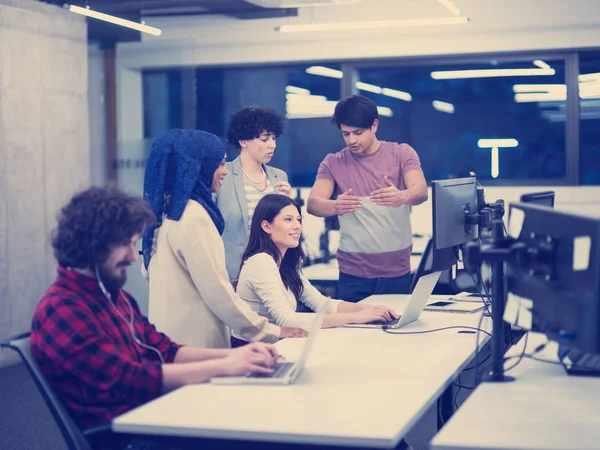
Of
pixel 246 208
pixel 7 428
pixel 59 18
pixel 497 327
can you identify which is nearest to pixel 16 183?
pixel 59 18

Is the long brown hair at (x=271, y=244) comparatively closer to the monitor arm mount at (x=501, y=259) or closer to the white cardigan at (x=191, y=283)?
the white cardigan at (x=191, y=283)

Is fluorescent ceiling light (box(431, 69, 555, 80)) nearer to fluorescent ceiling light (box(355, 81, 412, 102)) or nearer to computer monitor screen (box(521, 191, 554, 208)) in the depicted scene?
fluorescent ceiling light (box(355, 81, 412, 102))

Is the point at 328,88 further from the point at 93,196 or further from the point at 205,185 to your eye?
the point at 93,196

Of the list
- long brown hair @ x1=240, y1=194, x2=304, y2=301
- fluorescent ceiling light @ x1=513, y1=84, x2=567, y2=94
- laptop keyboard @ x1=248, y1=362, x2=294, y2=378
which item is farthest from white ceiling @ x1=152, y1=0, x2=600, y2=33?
laptop keyboard @ x1=248, y1=362, x2=294, y2=378

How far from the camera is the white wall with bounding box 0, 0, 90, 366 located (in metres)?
5.48

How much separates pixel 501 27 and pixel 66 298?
16.7ft

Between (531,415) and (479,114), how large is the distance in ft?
17.7

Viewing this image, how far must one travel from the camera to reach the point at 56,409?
202 cm

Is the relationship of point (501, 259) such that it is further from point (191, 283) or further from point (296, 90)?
point (296, 90)

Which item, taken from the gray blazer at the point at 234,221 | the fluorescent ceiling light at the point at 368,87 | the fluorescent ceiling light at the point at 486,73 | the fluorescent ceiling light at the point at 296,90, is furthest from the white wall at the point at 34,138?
the fluorescent ceiling light at the point at 486,73

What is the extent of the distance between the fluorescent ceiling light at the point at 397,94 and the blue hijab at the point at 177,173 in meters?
4.79

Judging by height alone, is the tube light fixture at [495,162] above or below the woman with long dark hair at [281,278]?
above

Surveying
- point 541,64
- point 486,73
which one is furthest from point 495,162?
point 541,64

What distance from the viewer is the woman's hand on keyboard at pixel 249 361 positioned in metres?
2.25
